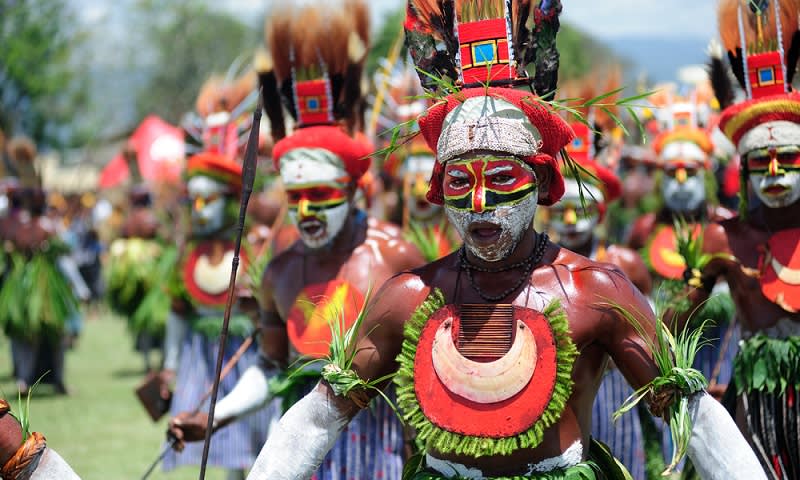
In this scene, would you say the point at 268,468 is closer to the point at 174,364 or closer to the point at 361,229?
the point at 361,229

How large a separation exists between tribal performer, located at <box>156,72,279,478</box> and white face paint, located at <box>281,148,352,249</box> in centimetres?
216

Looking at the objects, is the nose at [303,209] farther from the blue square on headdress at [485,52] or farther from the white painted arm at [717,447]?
the white painted arm at [717,447]

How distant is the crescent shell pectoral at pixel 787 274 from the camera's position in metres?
4.52

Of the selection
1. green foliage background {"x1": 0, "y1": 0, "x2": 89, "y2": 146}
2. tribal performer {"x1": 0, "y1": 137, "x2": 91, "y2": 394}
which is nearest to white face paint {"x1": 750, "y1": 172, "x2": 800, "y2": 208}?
tribal performer {"x1": 0, "y1": 137, "x2": 91, "y2": 394}

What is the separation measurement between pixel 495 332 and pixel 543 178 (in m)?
0.53

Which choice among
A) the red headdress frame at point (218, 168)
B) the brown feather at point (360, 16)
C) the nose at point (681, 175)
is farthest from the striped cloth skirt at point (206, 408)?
the nose at point (681, 175)

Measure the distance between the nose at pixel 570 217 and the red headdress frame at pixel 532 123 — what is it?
8.91 feet

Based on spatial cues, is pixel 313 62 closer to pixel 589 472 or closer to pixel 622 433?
pixel 622 433

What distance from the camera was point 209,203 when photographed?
25.3ft

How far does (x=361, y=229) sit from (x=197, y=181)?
2.78 meters

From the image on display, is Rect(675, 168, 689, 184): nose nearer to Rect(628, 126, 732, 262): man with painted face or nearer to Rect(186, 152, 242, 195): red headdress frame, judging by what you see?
Rect(628, 126, 732, 262): man with painted face

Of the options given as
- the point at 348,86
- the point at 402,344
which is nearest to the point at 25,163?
the point at 348,86

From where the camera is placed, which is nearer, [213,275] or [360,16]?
[360,16]

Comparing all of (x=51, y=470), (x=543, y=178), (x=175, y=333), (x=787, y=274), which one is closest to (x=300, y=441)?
(x=51, y=470)
